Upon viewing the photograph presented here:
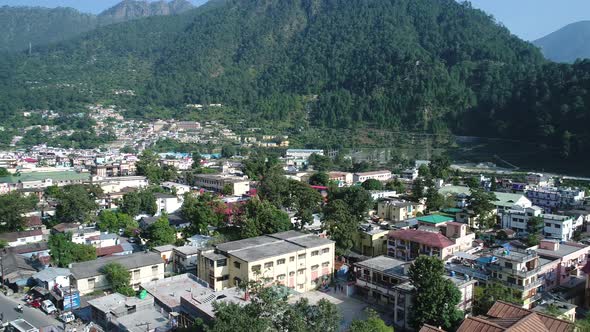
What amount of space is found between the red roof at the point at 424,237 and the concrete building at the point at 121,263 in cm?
822

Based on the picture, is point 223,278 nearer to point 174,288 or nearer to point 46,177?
point 174,288

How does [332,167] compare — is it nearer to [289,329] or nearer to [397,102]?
[397,102]

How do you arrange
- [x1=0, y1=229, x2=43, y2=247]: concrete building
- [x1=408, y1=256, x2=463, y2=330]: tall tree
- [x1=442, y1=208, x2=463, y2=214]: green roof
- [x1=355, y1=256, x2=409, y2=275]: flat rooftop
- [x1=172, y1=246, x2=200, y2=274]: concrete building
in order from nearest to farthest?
[x1=408, y1=256, x2=463, y2=330]: tall tree
[x1=355, y1=256, x2=409, y2=275]: flat rooftop
[x1=172, y1=246, x2=200, y2=274]: concrete building
[x1=0, y1=229, x2=43, y2=247]: concrete building
[x1=442, y1=208, x2=463, y2=214]: green roof

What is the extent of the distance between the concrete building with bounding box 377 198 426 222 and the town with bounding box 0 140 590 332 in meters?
0.08

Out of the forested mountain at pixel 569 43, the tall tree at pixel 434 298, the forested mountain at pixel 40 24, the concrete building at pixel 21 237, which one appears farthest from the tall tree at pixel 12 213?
the forested mountain at pixel 569 43

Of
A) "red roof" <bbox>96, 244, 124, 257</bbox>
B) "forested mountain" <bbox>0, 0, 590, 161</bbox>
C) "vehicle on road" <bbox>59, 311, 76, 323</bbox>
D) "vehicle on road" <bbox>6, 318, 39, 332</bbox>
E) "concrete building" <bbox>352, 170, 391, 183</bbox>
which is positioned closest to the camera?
"vehicle on road" <bbox>6, 318, 39, 332</bbox>

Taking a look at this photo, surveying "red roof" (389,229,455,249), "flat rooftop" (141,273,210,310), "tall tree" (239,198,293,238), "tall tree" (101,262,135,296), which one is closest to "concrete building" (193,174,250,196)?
"tall tree" (239,198,293,238)

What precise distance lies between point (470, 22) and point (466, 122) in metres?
33.0

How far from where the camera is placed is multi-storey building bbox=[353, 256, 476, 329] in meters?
12.7

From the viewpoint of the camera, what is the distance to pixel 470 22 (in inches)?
3278

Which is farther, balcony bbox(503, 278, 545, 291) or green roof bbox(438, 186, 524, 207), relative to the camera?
green roof bbox(438, 186, 524, 207)

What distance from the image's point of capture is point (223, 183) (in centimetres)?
3009

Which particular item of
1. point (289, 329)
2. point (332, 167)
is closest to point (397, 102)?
point (332, 167)

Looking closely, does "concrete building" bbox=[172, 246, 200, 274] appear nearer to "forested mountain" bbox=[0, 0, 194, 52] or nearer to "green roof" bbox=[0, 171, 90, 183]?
"green roof" bbox=[0, 171, 90, 183]
